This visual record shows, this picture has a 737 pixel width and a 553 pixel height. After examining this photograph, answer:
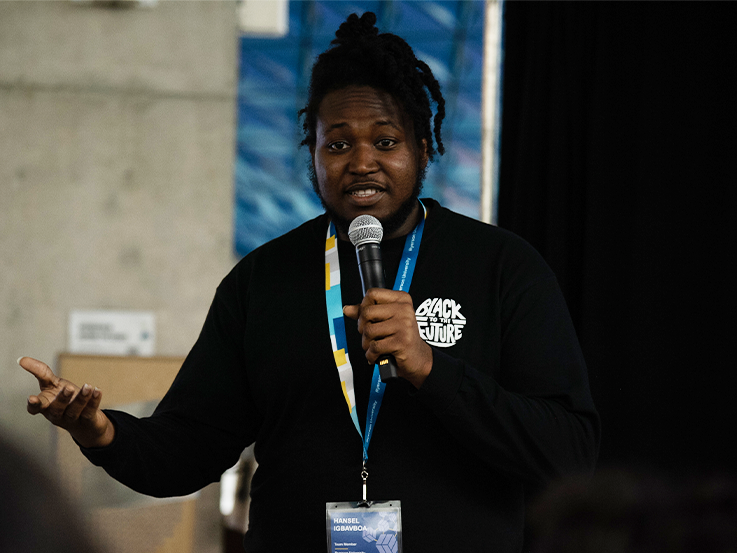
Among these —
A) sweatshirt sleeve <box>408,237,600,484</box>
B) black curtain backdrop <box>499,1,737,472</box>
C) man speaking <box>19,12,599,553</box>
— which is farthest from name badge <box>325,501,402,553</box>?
black curtain backdrop <box>499,1,737,472</box>

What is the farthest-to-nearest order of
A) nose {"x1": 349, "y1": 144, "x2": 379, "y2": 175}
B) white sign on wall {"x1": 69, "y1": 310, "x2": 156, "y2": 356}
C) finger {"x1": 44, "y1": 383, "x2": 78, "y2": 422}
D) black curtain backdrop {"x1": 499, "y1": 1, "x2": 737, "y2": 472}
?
white sign on wall {"x1": 69, "y1": 310, "x2": 156, "y2": 356}
black curtain backdrop {"x1": 499, "y1": 1, "x2": 737, "y2": 472}
nose {"x1": 349, "y1": 144, "x2": 379, "y2": 175}
finger {"x1": 44, "y1": 383, "x2": 78, "y2": 422}

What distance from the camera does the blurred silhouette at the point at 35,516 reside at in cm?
45

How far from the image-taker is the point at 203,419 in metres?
1.53

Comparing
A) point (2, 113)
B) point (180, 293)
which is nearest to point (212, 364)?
point (180, 293)

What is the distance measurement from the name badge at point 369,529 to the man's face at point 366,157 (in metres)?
0.55

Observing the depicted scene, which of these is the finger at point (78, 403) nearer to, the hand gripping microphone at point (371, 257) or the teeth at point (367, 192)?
the hand gripping microphone at point (371, 257)

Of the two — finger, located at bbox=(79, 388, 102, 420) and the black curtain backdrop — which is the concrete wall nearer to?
the black curtain backdrop

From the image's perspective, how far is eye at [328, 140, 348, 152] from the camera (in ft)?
4.80

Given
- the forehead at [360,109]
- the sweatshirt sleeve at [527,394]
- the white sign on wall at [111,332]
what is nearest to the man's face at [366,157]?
the forehead at [360,109]

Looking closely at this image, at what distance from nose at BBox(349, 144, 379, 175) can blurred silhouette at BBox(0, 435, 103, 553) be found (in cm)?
102

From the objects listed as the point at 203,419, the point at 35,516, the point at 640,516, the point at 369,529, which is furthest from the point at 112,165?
the point at 640,516

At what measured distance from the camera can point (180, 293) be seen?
11.1 feet

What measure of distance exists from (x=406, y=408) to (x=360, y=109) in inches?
23.4

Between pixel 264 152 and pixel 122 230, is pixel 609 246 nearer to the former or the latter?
pixel 122 230
